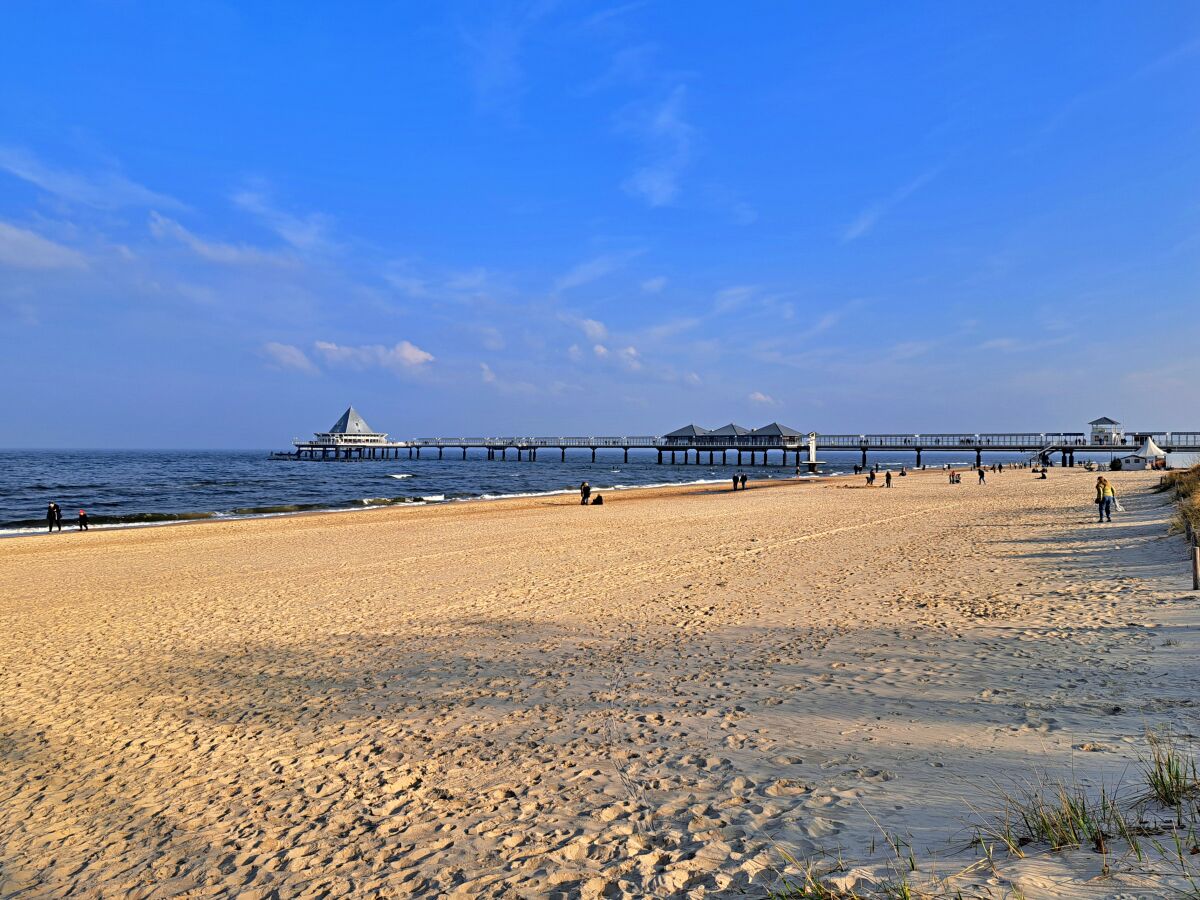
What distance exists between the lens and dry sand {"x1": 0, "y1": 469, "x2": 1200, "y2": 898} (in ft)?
11.6

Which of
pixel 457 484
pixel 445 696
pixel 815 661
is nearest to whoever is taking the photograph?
pixel 445 696

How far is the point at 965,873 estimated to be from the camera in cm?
279

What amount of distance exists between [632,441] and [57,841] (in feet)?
332

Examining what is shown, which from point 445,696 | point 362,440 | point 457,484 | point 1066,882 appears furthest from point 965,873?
point 362,440

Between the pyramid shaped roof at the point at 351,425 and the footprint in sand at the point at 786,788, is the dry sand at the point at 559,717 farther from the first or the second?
the pyramid shaped roof at the point at 351,425

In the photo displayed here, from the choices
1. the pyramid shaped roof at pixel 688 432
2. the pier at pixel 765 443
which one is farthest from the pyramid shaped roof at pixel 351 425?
the pyramid shaped roof at pixel 688 432

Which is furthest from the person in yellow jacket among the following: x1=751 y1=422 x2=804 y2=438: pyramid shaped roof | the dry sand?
x1=751 y1=422 x2=804 y2=438: pyramid shaped roof

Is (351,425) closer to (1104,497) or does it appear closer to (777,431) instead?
(777,431)

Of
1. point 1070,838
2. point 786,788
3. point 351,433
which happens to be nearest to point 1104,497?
point 786,788

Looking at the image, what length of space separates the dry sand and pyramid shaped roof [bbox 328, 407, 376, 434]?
120 meters

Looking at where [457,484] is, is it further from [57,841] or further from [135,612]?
[57,841]

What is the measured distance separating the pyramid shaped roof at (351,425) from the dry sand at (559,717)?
120 metres

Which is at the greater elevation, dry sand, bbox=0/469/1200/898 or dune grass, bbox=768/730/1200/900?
dune grass, bbox=768/730/1200/900

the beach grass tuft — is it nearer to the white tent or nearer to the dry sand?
the dry sand
